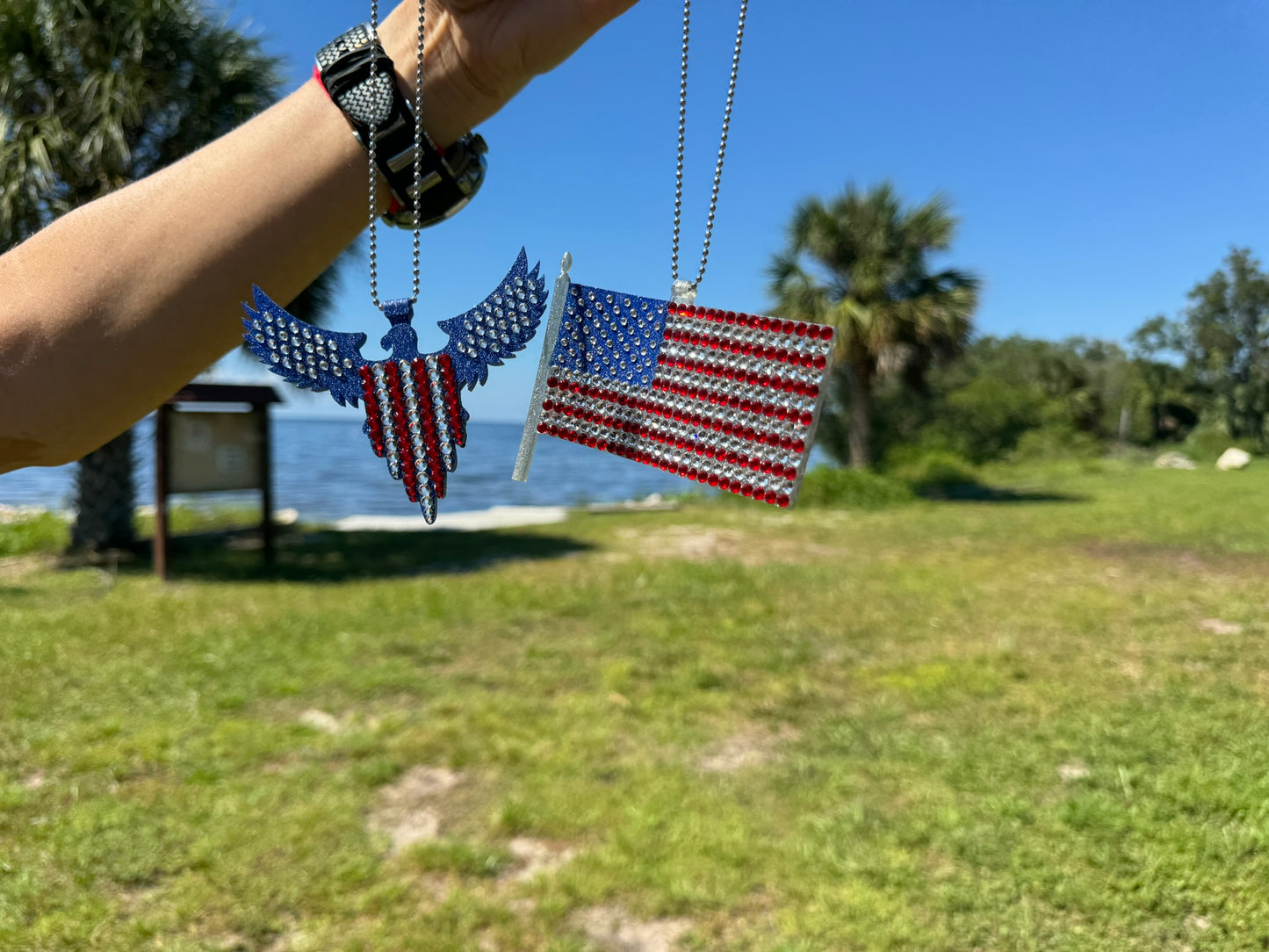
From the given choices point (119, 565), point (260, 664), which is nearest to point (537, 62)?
point (260, 664)

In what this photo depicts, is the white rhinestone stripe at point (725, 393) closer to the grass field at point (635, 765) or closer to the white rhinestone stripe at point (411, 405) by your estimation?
the white rhinestone stripe at point (411, 405)

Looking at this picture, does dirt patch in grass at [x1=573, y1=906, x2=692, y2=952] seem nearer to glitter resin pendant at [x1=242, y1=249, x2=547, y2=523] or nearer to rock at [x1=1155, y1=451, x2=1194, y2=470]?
glitter resin pendant at [x1=242, y1=249, x2=547, y2=523]

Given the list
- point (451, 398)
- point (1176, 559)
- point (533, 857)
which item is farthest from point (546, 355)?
point (1176, 559)

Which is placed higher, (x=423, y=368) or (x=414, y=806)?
(x=423, y=368)

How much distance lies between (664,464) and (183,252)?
820 mm

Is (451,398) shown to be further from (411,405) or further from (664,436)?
(664,436)

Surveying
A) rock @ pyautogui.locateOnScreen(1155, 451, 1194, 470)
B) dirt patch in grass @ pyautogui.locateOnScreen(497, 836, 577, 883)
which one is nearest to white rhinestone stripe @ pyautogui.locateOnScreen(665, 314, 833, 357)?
dirt patch in grass @ pyautogui.locateOnScreen(497, 836, 577, 883)

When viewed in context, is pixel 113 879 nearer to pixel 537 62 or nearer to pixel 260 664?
pixel 260 664

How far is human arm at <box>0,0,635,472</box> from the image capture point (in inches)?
49.3

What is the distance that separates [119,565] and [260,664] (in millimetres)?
4509

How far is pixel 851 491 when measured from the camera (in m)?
15.6

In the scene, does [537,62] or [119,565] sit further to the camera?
[119,565]

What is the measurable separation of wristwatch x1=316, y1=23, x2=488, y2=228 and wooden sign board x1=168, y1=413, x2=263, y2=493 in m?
8.45

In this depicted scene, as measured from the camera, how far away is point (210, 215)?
126 centimetres
